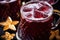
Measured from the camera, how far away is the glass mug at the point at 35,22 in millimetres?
1000

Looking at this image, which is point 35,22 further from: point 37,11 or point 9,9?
point 9,9

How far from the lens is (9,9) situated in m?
1.14

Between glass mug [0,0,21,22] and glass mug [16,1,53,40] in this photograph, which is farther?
glass mug [0,0,21,22]

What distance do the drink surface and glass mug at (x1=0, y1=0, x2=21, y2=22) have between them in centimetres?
9

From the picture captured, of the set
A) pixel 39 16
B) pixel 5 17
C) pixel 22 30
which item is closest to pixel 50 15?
pixel 39 16

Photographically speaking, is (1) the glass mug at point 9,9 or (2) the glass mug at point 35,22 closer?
(2) the glass mug at point 35,22

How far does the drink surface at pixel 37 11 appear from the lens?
1017mm

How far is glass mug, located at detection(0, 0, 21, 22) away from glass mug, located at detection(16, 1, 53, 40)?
0.29ft

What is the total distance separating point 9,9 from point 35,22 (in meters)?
0.21

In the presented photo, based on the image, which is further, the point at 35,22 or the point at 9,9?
the point at 9,9

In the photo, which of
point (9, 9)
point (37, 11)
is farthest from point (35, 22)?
point (9, 9)

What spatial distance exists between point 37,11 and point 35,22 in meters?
0.08

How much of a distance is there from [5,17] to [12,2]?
0.10m

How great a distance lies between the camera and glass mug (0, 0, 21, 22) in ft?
3.65
